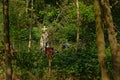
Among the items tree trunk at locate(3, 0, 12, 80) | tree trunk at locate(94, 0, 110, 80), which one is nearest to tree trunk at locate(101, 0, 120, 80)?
tree trunk at locate(94, 0, 110, 80)

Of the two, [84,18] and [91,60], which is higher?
[84,18]

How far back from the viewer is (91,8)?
64.6 feet

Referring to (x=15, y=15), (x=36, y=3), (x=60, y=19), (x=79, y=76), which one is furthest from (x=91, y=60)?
(x=36, y=3)

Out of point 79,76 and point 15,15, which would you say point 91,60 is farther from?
point 15,15

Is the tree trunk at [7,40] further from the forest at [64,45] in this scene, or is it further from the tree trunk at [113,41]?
the tree trunk at [113,41]

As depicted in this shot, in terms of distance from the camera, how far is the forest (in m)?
11.4

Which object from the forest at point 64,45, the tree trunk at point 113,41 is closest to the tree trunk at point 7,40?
the forest at point 64,45

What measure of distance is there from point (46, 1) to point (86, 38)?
29.1 feet

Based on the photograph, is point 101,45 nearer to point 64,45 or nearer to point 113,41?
point 113,41

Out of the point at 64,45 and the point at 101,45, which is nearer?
the point at 101,45

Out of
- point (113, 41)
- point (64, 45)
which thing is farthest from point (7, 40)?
point (64, 45)

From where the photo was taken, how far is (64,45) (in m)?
19.5

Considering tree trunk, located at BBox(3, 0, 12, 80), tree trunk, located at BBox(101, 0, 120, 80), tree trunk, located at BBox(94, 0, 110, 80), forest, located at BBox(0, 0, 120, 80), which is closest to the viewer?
tree trunk, located at BBox(101, 0, 120, 80)

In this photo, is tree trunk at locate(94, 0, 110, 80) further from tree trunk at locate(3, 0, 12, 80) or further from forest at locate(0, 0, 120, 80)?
tree trunk at locate(3, 0, 12, 80)
